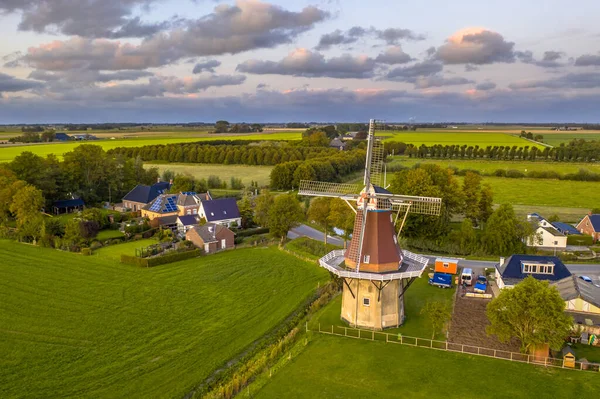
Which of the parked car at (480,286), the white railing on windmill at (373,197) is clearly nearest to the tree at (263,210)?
the white railing on windmill at (373,197)

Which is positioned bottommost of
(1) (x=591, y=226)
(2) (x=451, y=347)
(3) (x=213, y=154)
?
(2) (x=451, y=347)

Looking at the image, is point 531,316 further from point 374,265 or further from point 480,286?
point 480,286

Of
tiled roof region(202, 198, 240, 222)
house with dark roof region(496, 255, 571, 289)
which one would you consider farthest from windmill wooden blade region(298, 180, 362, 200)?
tiled roof region(202, 198, 240, 222)

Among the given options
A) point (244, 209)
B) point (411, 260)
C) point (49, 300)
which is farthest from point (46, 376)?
point (244, 209)

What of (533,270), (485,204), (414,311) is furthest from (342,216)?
(485,204)

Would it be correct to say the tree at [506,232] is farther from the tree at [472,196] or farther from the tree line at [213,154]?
the tree line at [213,154]

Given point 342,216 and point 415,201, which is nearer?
point 415,201
